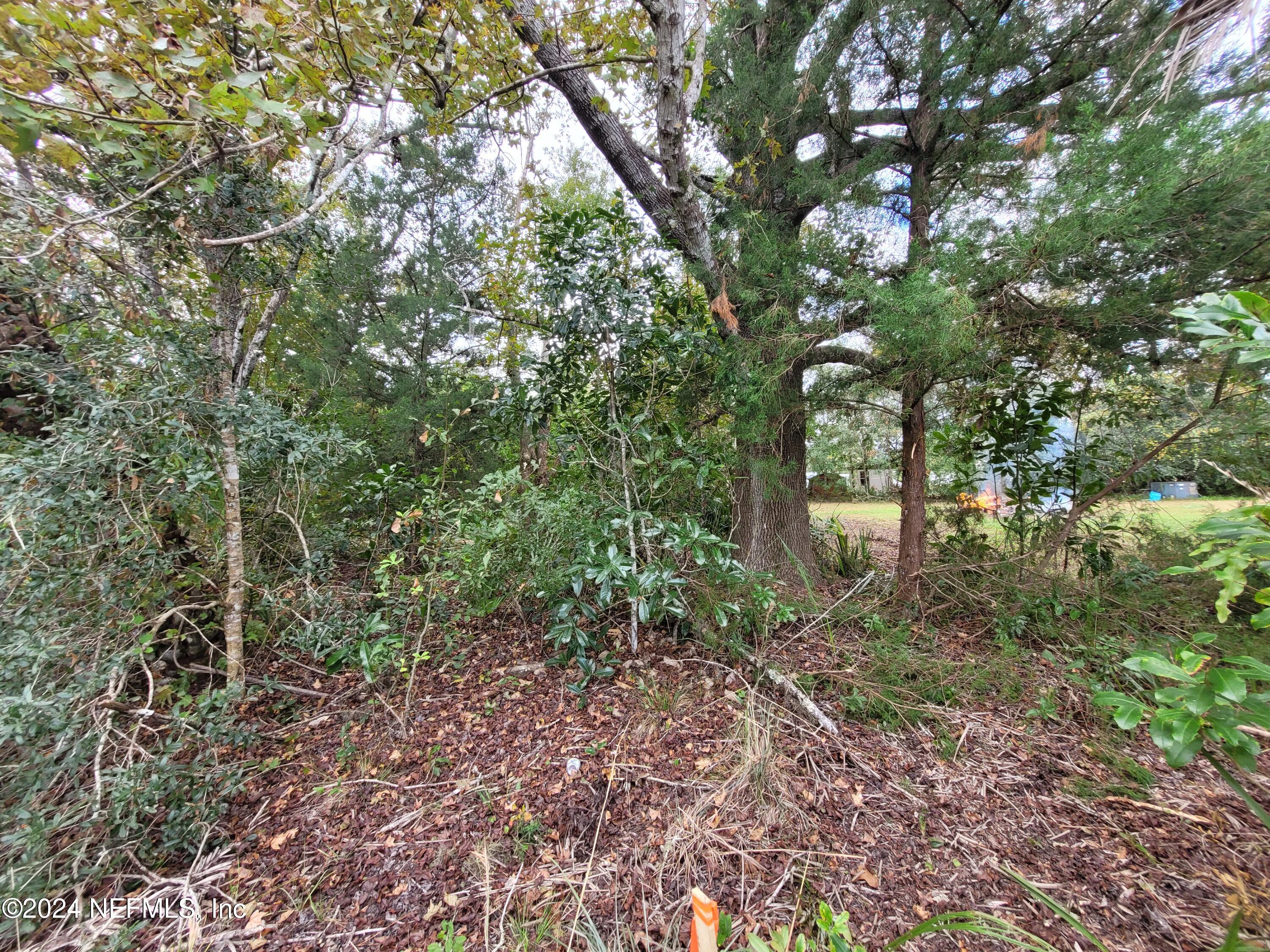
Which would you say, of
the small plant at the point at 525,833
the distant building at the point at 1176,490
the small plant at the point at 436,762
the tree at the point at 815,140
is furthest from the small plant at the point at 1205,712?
the distant building at the point at 1176,490

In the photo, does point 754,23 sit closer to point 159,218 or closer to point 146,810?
point 159,218

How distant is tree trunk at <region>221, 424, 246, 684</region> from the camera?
6.43 ft

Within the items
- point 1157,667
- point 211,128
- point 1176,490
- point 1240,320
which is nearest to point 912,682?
point 1157,667

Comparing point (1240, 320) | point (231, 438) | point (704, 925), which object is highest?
point (1240, 320)

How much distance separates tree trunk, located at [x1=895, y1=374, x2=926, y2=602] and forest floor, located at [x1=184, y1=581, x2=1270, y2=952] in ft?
2.15

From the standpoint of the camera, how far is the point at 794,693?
1.98 m

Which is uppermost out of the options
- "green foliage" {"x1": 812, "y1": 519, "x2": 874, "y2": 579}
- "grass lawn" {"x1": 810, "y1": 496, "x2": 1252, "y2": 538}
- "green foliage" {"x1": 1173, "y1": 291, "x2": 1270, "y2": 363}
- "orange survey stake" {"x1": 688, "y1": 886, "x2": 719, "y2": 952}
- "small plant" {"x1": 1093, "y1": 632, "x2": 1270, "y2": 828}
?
"green foliage" {"x1": 1173, "y1": 291, "x2": 1270, "y2": 363}

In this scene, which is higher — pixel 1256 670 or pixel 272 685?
pixel 1256 670

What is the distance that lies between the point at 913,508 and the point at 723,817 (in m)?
2.20

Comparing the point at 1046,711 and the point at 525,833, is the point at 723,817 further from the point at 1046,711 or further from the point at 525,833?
the point at 1046,711

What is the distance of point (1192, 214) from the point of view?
1.82 metres

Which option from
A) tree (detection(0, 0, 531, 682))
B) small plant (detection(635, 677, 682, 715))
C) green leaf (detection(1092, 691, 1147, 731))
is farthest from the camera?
small plant (detection(635, 677, 682, 715))

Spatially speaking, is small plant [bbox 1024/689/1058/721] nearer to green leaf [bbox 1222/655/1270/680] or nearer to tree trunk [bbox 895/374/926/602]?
tree trunk [bbox 895/374/926/602]

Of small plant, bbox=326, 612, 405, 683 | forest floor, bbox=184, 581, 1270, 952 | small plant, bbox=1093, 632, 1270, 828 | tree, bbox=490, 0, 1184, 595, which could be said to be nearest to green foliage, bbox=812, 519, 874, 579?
tree, bbox=490, 0, 1184, 595
